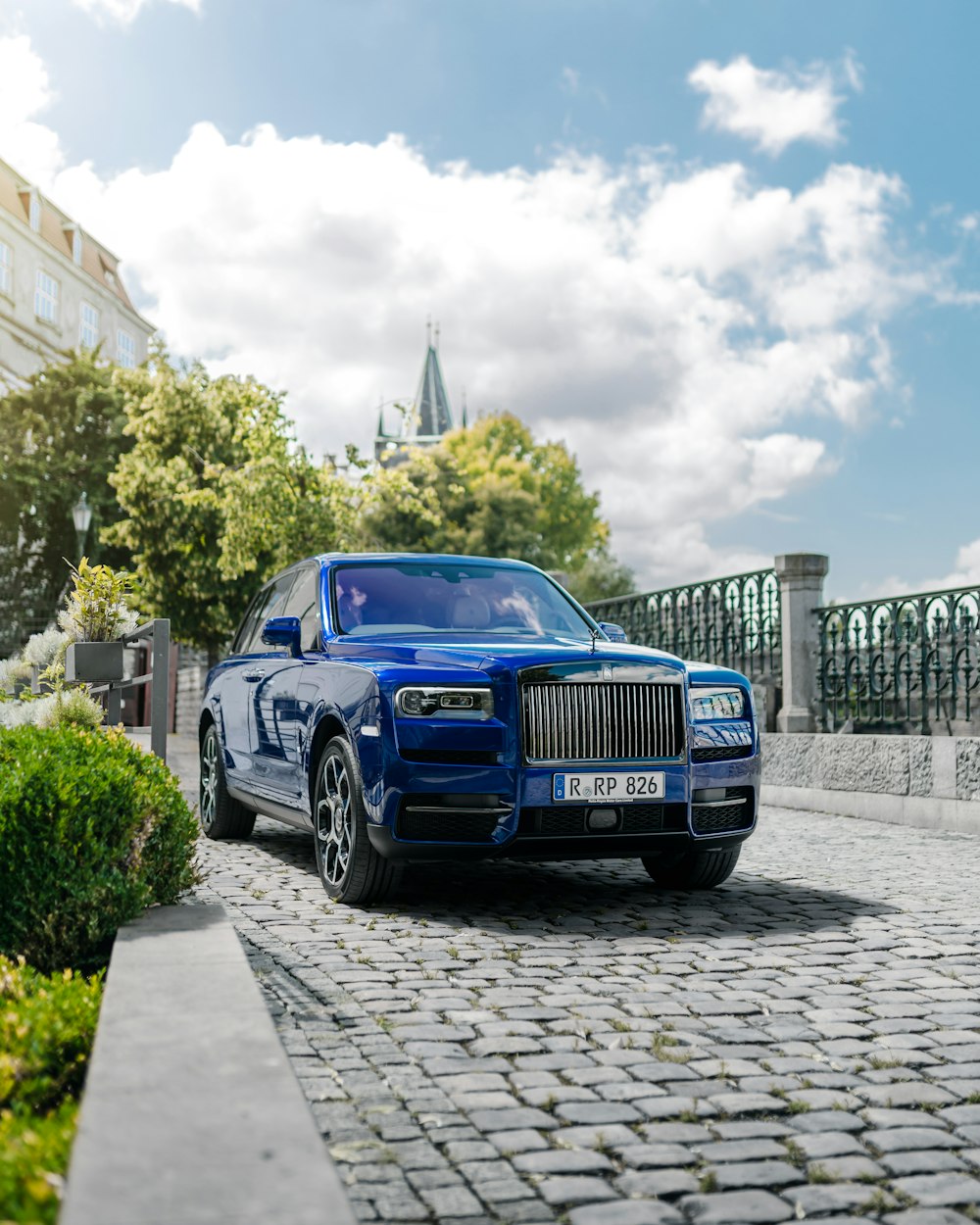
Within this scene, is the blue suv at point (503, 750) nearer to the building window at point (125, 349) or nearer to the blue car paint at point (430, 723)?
the blue car paint at point (430, 723)

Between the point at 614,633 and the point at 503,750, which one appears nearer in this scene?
the point at 503,750

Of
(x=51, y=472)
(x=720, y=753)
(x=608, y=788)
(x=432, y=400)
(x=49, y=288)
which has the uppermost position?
(x=432, y=400)

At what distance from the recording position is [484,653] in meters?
6.43

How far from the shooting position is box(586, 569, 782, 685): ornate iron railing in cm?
1381

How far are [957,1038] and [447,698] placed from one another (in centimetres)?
277

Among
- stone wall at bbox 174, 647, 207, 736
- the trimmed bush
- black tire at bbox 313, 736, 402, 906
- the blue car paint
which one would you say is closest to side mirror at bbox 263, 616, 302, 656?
the blue car paint

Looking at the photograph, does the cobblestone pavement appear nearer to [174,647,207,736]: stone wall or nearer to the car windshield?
the car windshield

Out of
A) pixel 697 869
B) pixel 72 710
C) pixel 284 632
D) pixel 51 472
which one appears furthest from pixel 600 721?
pixel 51 472

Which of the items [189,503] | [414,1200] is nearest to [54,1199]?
[414,1200]

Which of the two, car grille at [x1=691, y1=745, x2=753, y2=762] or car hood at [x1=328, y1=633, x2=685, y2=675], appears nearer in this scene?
car hood at [x1=328, y1=633, x2=685, y2=675]

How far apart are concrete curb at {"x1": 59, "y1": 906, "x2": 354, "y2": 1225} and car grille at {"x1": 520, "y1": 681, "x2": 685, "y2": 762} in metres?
3.05

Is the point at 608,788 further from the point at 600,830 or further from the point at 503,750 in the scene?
the point at 503,750

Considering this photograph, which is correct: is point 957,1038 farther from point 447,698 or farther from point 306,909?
point 306,909

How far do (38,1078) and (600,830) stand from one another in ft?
12.0
